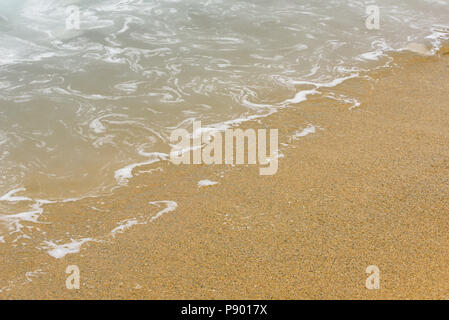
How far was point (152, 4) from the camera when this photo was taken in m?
8.97

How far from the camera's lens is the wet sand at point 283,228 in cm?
287

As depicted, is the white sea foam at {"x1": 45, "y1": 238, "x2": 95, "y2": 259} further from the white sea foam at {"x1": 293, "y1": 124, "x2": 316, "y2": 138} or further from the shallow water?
the white sea foam at {"x1": 293, "y1": 124, "x2": 316, "y2": 138}

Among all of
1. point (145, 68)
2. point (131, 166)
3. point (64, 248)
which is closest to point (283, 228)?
→ point (64, 248)

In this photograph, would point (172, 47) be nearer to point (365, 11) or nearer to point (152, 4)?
point (152, 4)

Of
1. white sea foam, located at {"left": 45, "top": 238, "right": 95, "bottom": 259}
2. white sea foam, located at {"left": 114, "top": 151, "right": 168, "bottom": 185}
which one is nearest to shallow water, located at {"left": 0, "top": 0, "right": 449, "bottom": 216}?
white sea foam, located at {"left": 114, "top": 151, "right": 168, "bottom": 185}

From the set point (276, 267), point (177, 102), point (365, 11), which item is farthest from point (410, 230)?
point (365, 11)

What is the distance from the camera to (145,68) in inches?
252

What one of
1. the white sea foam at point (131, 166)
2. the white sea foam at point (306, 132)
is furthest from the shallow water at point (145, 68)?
the white sea foam at point (306, 132)

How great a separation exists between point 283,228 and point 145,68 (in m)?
3.92

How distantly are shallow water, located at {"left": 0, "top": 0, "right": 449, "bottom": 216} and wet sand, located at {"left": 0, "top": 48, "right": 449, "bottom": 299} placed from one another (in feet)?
2.01

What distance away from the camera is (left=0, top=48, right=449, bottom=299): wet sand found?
2867 mm

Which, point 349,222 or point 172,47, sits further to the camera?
point 172,47

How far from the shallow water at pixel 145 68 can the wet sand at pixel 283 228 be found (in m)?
0.61
